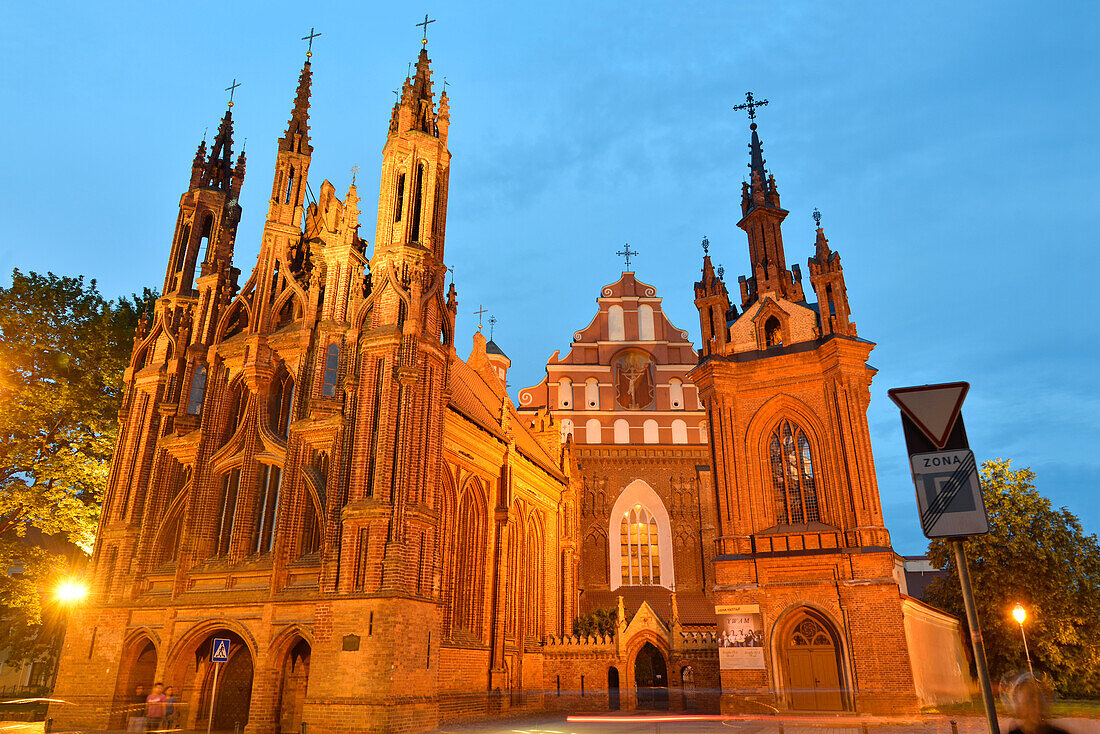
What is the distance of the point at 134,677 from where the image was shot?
23469mm

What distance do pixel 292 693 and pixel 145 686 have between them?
5.90m

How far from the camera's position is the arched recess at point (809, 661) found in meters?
24.2

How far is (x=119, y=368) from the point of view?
101ft

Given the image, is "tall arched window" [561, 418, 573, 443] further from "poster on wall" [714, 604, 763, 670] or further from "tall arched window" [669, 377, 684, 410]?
"poster on wall" [714, 604, 763, 670]

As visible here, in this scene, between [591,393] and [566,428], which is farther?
[591,393]

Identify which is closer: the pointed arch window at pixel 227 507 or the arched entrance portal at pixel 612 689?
the pointed arch window at pixel 227 507

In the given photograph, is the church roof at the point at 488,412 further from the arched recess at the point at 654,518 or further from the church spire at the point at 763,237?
the church spire at the point at 763,237

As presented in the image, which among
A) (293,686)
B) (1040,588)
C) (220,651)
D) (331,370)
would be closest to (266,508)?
(331,370)

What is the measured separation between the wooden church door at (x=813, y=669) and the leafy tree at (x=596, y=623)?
12.2 metres

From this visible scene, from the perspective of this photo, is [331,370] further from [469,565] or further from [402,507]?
[469,565]

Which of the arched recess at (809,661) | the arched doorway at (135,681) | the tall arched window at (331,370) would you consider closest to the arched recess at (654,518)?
the arched recess at (809,661)

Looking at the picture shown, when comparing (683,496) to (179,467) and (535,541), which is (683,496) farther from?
(179,467)

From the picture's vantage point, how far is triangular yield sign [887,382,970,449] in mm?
4746

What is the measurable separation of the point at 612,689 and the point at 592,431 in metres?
14.8
